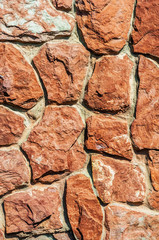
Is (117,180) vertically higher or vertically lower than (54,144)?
lower

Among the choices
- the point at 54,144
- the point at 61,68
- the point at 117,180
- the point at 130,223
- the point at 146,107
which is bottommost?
the point at 130,223

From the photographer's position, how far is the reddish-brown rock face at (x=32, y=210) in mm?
1186

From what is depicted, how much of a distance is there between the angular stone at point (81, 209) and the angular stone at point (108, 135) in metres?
0.16

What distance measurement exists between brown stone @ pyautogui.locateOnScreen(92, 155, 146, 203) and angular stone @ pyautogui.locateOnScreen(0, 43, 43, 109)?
0.38m

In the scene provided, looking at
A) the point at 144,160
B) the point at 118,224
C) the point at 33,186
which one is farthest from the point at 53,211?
the point at 144,160

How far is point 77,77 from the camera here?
1.22 metres

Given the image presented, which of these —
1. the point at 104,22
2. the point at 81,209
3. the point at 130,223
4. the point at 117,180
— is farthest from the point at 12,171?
the point at 104,22

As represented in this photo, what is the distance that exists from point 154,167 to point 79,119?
0.40 metres

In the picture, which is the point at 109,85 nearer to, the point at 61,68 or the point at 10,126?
the point at 61,68

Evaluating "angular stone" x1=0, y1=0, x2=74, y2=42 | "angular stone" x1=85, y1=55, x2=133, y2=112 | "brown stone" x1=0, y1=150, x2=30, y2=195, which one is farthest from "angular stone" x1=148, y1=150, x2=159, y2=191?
"angular stone" x1=0, y1=0, x2=74, y2=42

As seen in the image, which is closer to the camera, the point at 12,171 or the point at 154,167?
the point at 12,171

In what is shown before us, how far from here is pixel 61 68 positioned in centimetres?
120

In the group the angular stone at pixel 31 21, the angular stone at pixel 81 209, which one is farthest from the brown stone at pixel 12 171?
the angular stone at pixel 31 21

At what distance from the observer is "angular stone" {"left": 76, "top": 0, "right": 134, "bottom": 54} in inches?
47.3
